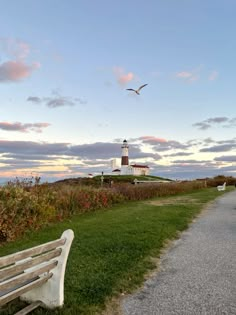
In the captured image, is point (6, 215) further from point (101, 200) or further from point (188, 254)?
point (101, 200)

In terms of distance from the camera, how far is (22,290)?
4477mm

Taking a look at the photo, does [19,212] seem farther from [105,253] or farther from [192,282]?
[192,282]

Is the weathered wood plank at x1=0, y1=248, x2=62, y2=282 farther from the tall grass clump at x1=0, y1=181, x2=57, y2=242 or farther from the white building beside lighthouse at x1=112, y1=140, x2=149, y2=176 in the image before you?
the white building beside lighthouse at x1=112, y1=140, x2=149, y2=176

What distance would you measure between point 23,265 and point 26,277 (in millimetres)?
294

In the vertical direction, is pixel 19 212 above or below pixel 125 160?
below

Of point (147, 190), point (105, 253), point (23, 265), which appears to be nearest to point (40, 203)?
point (105, 253)

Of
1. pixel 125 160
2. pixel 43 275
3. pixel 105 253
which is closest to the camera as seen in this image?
pixel 43 275

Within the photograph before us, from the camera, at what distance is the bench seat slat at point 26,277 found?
4.15 meters

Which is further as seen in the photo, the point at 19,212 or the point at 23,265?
the point at 19,212

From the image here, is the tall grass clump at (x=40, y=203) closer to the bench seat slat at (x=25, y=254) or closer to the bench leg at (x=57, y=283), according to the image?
the bench leg at (x=57, y=283)

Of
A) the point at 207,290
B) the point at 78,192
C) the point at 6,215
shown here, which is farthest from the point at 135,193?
the point at 207,290

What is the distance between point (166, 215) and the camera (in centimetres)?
1480

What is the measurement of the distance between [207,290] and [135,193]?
62.0ft

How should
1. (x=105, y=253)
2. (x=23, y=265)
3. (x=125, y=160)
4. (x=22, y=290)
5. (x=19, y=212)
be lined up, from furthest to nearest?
(x=125, y=160) → (x=19, y=212) → (x=105, y=253) → (x=22, y=290) → (x=23, y=265)
